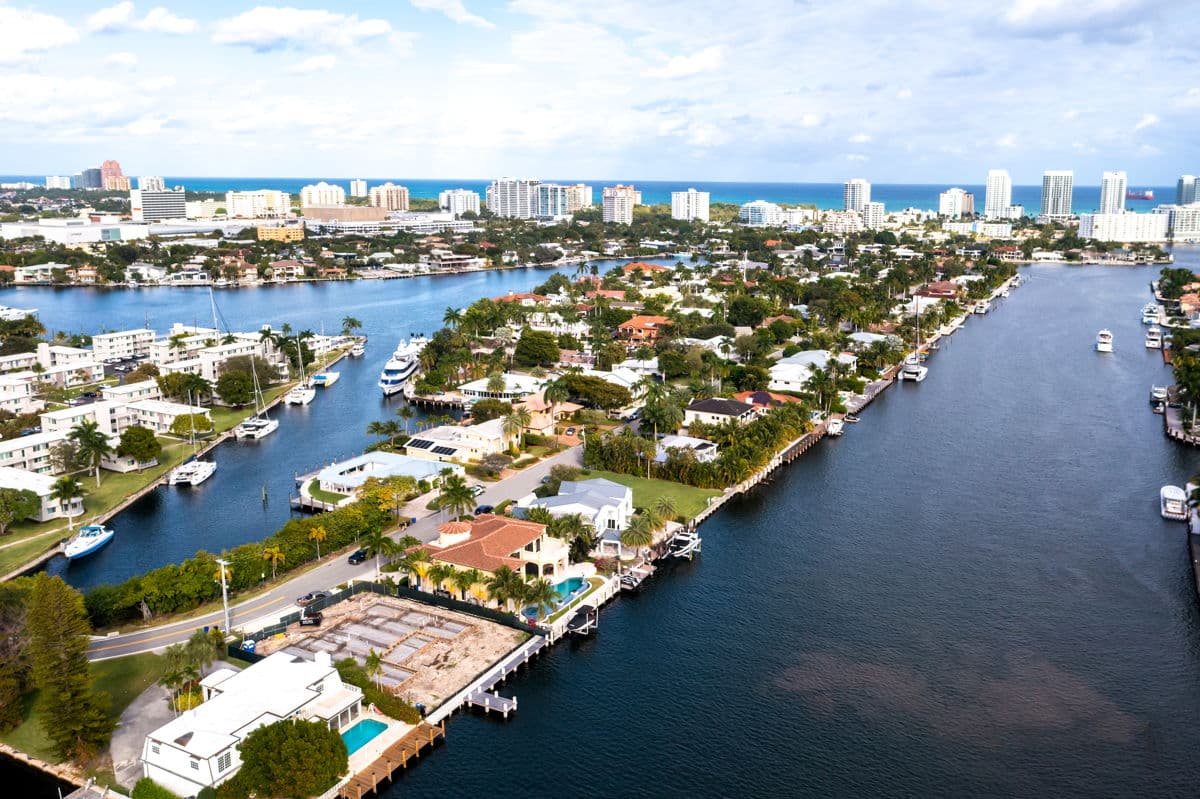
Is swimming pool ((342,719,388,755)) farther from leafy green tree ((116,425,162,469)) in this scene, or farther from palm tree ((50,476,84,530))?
leafy green tree ((116,425,162,469))

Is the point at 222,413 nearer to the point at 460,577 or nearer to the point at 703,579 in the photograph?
the point at 460,577

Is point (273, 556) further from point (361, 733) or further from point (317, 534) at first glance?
point (361, 733)

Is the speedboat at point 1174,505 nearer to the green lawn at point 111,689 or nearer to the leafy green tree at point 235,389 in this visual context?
the green lawn at point 111,689

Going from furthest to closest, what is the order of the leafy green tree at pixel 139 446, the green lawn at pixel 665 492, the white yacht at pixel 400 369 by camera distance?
the white yacht at pixel 400 369 → the leafy green tree at pixel 139 446 → the green lawn at pixel 665 492

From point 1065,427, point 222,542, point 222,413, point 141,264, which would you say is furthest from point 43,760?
point 141,264

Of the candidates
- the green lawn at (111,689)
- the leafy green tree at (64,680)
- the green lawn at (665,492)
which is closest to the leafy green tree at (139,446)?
the green lawn at (111,689)

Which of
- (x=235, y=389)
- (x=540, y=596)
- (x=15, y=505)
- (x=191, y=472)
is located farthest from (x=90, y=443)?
(x=540, y=596)
